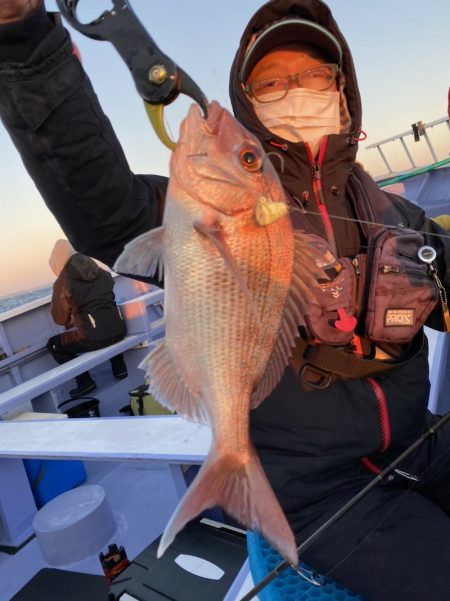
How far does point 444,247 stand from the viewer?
225 centimetres

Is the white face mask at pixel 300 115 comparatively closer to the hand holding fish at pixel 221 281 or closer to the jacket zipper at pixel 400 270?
the jacket zipper at pixel 400 270

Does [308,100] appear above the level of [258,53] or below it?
below

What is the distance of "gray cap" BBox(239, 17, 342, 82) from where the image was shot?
2.13m

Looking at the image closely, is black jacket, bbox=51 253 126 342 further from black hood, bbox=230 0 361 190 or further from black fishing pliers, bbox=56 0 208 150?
black fishing pliers, bbox=56 0 208 150

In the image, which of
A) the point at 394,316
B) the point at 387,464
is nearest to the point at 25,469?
the point at 387,464

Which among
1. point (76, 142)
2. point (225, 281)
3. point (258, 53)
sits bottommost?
point (225, 281)

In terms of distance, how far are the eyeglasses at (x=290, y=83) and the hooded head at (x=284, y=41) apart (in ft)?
0.17

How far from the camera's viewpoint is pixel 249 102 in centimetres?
211

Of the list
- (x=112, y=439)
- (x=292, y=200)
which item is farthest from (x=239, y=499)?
(x=112, y=439)

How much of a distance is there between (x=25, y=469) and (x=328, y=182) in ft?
12.2

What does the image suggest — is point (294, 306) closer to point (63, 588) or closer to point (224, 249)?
point (224, 249)

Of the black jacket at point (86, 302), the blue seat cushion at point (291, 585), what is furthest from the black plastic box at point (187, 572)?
the black jacket at point (86, 302)

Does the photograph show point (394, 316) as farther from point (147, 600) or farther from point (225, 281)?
point (147, 600)

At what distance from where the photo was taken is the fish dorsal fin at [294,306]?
1413 mm
